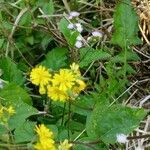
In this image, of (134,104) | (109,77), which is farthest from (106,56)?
(134,104)

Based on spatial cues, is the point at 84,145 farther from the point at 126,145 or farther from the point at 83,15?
the point at 83,15

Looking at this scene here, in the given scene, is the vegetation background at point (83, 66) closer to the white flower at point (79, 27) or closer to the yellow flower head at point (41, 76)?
the white flower at point (79, 27)

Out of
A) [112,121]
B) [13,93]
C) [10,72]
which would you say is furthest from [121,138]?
[10,72]

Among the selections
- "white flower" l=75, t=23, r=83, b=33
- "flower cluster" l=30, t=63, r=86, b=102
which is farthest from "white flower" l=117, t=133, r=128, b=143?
"white flower" l=75, t=23, r=83, b=33

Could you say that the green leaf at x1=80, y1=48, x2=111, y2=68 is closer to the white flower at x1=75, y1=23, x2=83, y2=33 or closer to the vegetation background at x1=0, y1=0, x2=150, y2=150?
A: the vegetation background at x1=0, y1=0, x2=150, y2=150

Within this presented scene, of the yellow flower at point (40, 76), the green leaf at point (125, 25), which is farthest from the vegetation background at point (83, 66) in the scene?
the yellow flower at point (40, 76)

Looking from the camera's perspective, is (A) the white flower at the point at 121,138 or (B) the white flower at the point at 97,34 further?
(B) the white flower at the point at 97,34

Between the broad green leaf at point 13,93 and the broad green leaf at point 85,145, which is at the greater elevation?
the broad green leaf at point 13,93

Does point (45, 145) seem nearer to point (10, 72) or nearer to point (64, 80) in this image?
point (64, 80)
